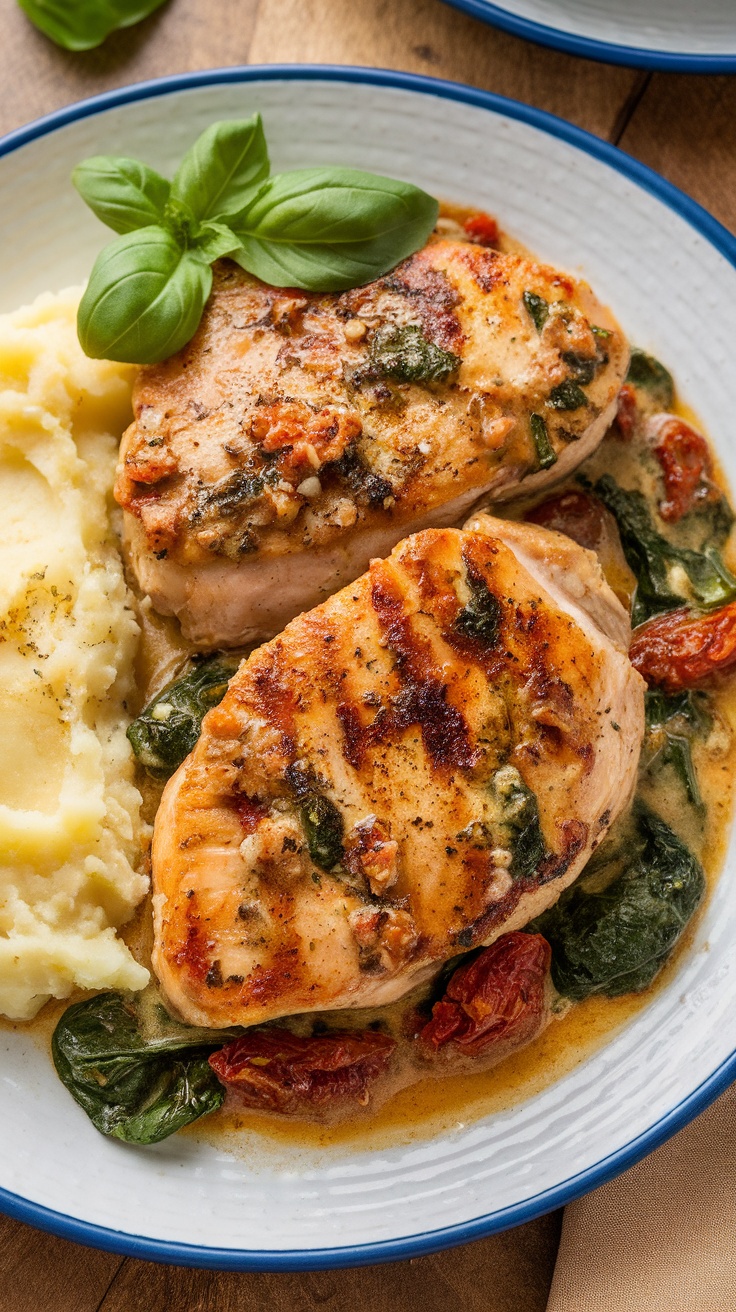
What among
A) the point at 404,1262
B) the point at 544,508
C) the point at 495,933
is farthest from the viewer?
the point at 544,508

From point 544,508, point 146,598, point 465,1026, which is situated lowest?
point 465,1026

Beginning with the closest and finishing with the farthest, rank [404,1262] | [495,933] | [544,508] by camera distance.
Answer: [495,933]
[404,1262]
[544,508]

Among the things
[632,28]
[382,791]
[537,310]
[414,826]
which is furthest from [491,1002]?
[632,28]

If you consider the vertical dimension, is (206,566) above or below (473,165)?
below

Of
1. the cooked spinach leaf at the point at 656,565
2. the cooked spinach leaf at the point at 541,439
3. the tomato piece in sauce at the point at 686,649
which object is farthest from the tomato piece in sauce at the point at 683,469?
the cooked spinach leaf at the point at 541,439

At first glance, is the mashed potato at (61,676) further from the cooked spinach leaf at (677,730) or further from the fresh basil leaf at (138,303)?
the cooked spinach leaf at (677,730)

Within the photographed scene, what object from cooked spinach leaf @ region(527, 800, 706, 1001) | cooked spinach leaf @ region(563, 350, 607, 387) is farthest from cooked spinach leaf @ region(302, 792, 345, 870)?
cooked spinach leaf @ region(563, 350, 607, 387)

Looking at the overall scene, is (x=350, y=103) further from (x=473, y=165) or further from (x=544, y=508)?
(x=544, y=508)

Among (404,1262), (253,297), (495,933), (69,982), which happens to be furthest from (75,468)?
(404,1262)
